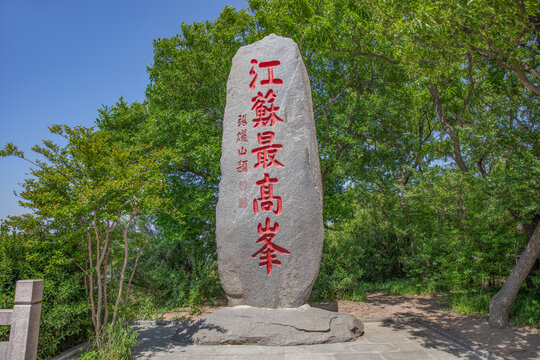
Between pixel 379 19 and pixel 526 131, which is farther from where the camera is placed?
pixel 379 19

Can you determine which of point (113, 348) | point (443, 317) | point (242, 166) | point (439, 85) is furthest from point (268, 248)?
point (439, 85)

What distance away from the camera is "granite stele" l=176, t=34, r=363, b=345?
15.1 feet

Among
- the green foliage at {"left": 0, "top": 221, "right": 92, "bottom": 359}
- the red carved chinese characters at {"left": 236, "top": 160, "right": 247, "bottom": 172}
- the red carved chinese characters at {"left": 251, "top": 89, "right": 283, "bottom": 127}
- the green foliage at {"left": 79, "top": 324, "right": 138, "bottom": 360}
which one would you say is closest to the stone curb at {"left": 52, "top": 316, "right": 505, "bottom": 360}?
the green foliage at {"left": 0, "top": 221, "right": 92, "bottom": 359}

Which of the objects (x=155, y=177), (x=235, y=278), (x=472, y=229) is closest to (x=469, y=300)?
(x=472, y=229)

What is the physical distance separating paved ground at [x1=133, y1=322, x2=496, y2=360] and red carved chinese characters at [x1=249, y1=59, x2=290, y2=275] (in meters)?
1.17

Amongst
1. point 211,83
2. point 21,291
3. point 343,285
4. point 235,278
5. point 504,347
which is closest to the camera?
point 21,291

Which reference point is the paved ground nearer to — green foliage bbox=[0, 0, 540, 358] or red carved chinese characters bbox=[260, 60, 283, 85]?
green foliage bbox=[0, 0, 540, 358]

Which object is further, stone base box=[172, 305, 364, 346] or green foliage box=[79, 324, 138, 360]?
stone base box=[172, 305, 364, 346]

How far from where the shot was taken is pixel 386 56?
771 cm

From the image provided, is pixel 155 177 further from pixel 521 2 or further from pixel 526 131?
pixel 526 131

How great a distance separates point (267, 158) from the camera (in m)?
5.33

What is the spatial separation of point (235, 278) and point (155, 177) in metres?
1.91

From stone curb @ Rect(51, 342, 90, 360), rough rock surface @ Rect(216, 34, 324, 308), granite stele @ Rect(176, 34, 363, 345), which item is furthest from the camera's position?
rough rock surface @ Rect(216, 34, 324, 308)

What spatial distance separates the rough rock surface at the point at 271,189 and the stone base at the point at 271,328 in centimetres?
28
